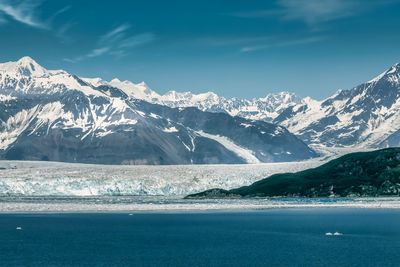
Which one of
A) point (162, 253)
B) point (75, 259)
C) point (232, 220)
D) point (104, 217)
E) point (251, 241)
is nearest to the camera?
point (75, 259)

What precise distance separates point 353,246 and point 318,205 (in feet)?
224

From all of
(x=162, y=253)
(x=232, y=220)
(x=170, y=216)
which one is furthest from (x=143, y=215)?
(x=162, y=253)

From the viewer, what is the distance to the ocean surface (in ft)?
223

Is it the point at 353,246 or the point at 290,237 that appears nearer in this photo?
the point at 353,246

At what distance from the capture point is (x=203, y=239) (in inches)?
3369

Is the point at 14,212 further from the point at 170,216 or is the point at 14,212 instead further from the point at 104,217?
the point at 170,216

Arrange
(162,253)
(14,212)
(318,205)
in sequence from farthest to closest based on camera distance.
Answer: (318,205)
(14,212)
(162,253)

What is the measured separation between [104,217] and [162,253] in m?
50.0

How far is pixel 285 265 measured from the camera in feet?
210

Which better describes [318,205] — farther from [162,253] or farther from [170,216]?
[162,253]

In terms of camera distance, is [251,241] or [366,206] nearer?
[251,241]

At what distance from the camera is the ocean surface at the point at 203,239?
67938mm

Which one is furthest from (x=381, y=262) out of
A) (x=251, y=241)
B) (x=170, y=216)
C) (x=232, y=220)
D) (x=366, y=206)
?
(x=366, y=206)

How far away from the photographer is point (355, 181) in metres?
196
